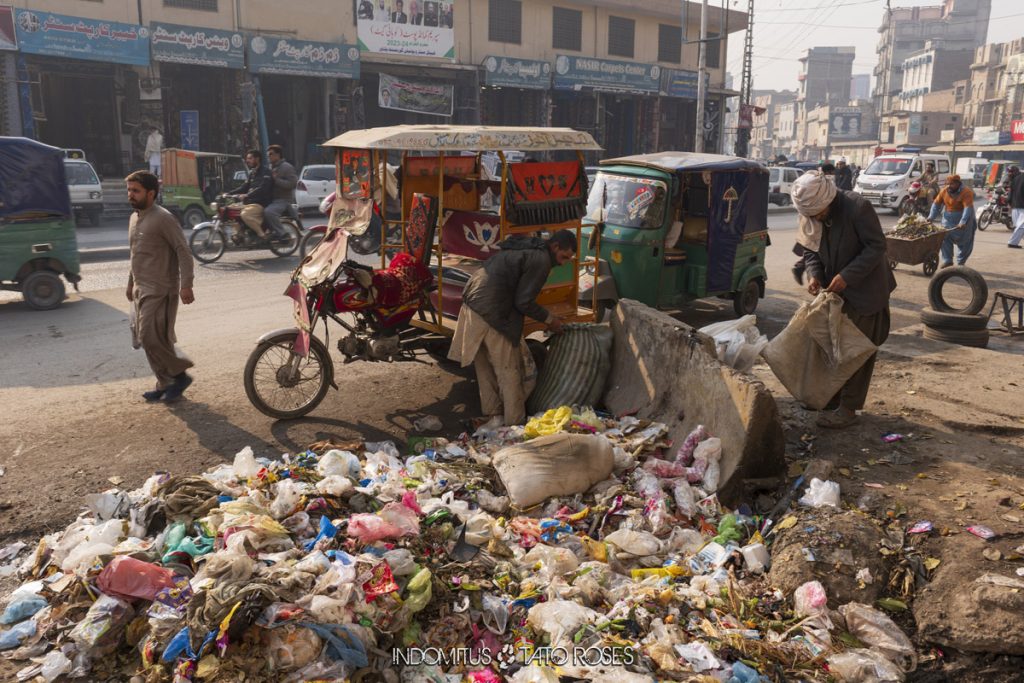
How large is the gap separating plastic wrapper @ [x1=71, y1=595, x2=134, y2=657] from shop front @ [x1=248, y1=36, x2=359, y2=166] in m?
20.9

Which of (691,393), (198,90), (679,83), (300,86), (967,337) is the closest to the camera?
(691,393)

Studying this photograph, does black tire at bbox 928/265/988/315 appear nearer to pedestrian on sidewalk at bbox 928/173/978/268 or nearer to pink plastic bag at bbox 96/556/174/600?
pedestrian on sidewalk at bbox 928/173/978/268

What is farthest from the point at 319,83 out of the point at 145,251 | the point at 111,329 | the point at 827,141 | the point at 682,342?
the point at 827,141

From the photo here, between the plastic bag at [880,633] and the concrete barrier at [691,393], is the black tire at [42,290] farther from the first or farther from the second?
the plastic bag at [880,633]

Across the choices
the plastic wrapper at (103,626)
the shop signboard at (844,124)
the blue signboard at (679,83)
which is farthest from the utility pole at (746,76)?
the shop signboard at (844,124)

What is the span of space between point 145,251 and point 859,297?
5297 mm

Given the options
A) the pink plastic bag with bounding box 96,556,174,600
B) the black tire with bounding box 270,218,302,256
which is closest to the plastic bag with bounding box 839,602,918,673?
the pink plastic bag with bounding box 96,556,174,600

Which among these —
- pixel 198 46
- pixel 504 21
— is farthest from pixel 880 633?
pixel 504 21

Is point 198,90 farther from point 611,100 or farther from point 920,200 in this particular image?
point 920,200

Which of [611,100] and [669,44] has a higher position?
[669,44]

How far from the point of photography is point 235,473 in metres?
4.85

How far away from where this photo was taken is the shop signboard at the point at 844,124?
86.9 m

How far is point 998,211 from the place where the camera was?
856 inches

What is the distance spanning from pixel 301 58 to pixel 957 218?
18.7m
